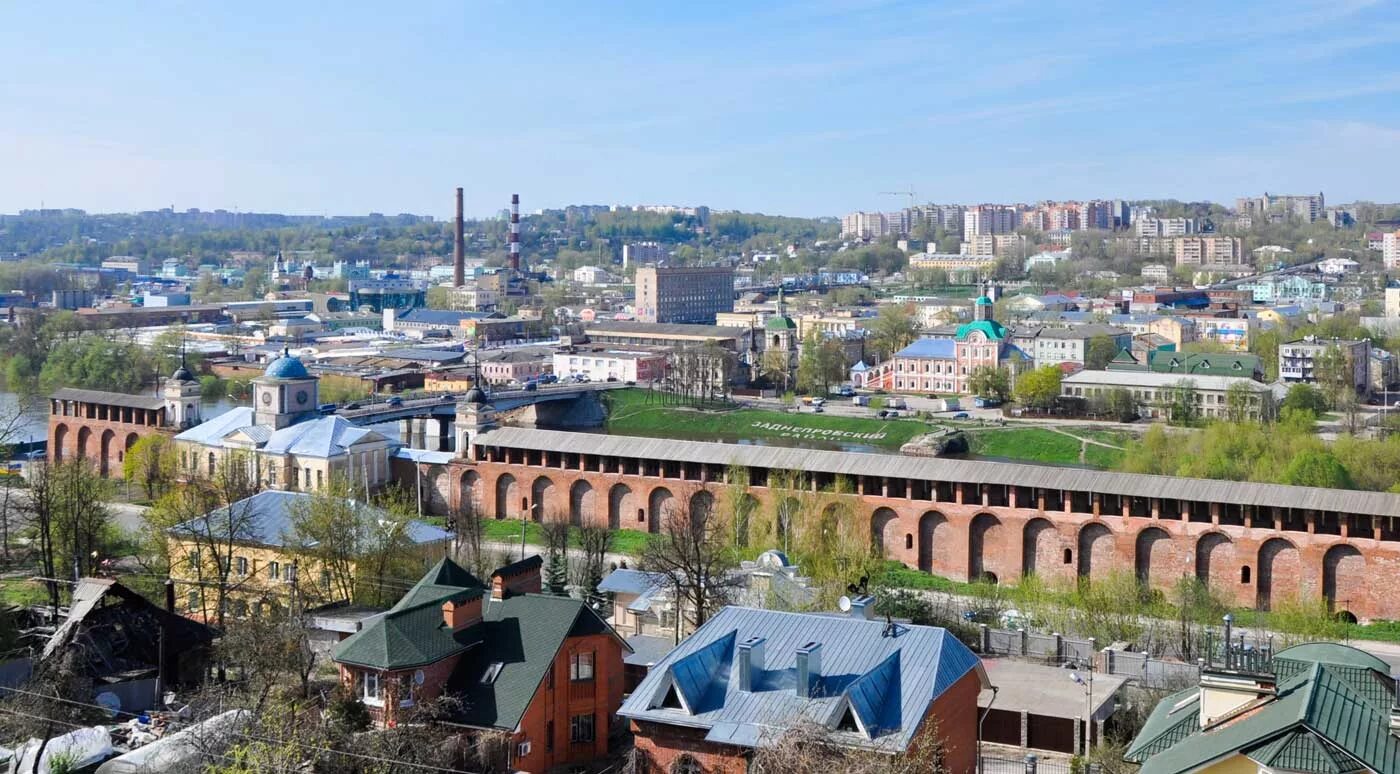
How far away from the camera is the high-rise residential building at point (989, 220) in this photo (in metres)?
178

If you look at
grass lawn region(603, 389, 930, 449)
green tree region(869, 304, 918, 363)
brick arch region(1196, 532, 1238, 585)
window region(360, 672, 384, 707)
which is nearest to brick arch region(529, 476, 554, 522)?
brick arch region(1196, 532, 1238, 585)

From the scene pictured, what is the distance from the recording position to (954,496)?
31.5 metres

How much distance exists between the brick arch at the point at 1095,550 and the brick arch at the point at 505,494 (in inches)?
522

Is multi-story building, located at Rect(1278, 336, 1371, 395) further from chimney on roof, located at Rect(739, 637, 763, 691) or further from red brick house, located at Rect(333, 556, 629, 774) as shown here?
Answer: chimney on roof, located at Rect(739, 637, 763, 691)

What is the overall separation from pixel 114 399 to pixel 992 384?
32.1 m

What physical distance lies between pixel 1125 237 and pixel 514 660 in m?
149

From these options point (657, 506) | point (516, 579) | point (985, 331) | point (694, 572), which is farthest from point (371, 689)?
point (985, 331)

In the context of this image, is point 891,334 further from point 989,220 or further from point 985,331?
point 989,220

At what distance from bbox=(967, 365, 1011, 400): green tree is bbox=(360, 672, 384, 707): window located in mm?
46949

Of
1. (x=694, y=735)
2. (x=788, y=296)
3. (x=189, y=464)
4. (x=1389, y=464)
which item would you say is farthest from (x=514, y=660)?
(x=788, y=296)

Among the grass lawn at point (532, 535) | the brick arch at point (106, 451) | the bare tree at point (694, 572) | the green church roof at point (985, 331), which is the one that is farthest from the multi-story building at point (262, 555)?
the green church roof at point (985, 331)

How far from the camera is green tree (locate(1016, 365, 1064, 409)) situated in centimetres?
5841

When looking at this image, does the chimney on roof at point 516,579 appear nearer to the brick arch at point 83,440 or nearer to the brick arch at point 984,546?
the brick arch at point 984,546

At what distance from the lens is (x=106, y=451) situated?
43.8m
